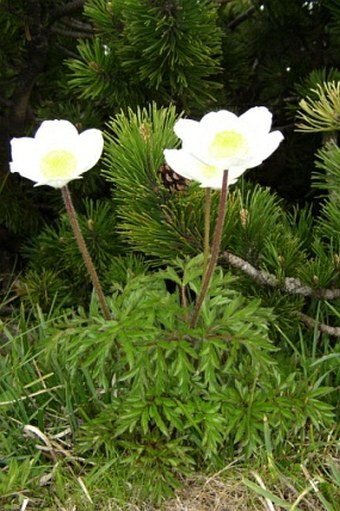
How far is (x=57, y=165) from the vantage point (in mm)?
1331

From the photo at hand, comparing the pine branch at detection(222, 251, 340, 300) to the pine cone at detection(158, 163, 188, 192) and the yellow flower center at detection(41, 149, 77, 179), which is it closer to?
the pine cone at detection(158, 163, 188, 192)

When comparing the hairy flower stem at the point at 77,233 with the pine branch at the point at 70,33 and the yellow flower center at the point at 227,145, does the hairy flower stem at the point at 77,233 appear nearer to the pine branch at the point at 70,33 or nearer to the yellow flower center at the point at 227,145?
the yellow flower center at the point at 227,145

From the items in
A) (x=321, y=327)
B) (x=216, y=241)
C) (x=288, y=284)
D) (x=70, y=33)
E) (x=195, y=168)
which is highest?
(x=70, y=33)

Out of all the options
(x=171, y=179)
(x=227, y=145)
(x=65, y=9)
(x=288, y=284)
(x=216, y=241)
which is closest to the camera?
(x=227, y=145)

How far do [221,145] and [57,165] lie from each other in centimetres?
31

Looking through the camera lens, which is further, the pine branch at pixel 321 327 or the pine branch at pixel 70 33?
the pine branch at pixel 70 33

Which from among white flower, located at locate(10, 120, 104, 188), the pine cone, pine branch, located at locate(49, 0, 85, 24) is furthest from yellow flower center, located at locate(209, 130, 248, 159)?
pine branch, located at locate(49, 0, 85, 24)

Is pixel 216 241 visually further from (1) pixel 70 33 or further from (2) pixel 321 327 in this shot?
(1) pixel 70 33

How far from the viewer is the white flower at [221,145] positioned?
126 cm

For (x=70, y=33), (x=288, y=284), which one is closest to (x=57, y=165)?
(x=288, y=284)

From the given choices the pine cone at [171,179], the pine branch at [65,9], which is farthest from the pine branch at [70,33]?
the pine cone at [171,179]

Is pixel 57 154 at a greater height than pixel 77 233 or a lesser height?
greater

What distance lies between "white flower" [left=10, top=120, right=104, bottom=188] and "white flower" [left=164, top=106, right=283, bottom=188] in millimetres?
153

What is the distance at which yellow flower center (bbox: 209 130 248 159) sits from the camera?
126 cm
